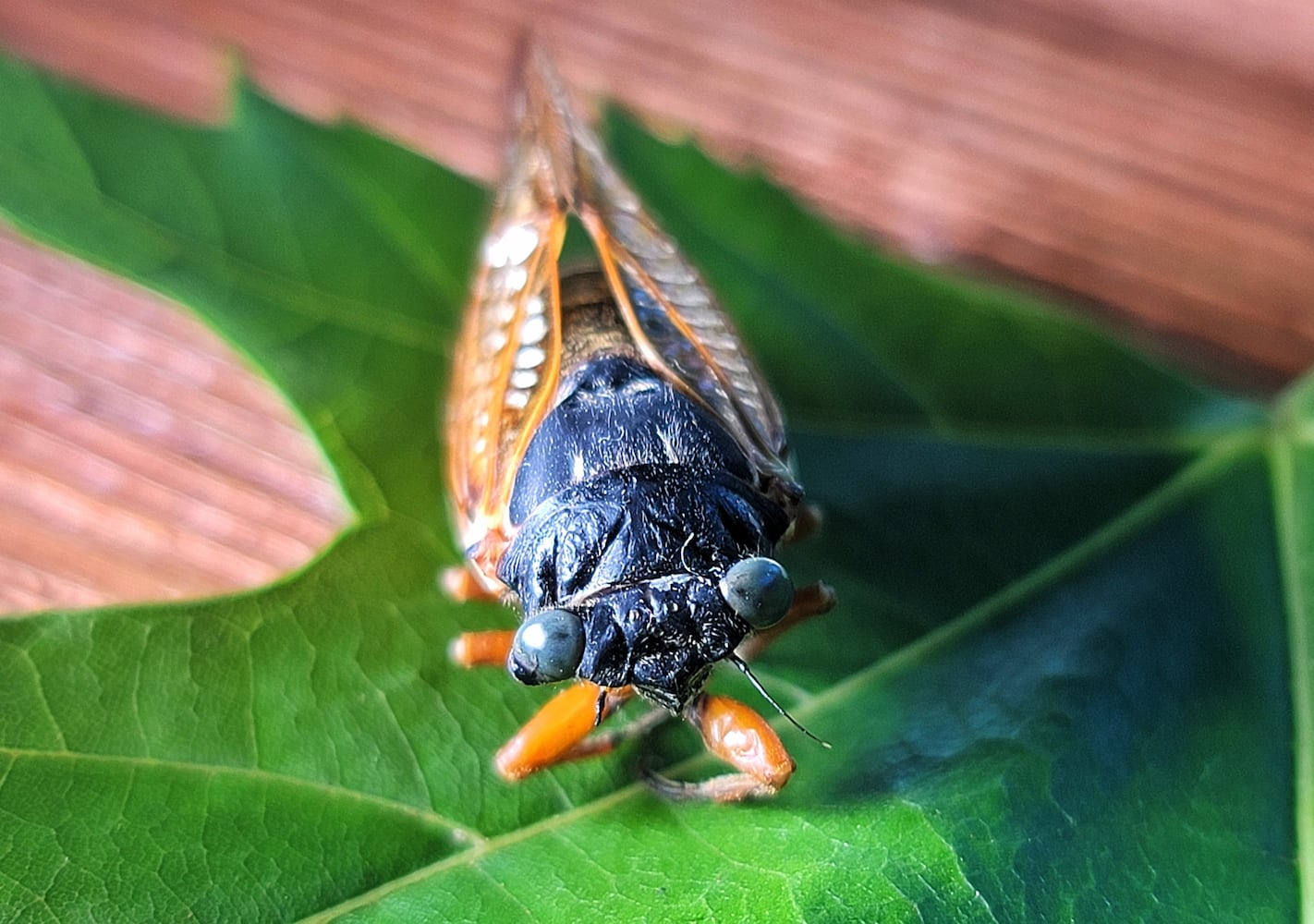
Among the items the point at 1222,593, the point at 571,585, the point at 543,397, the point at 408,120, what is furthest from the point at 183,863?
the point at 408,120

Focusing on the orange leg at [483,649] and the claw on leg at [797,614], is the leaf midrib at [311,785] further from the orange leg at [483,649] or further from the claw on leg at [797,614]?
the claw on leg at [797,614]

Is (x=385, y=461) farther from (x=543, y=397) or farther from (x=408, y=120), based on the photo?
(x=408, y=120)

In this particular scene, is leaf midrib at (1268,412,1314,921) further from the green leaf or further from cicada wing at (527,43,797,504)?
cicada wing at (527,43,797,504)

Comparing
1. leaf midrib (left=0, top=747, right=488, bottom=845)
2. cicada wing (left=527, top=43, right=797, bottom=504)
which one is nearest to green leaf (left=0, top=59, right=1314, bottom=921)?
leaf midrib (left=0, top=747, right=488, bottom=845)

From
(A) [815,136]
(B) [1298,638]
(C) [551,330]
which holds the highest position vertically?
(A) [815,136]

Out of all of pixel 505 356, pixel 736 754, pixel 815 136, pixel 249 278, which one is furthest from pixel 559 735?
pixel 815 136

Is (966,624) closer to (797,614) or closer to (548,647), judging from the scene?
(797,614)

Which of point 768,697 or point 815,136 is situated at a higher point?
point 815,136

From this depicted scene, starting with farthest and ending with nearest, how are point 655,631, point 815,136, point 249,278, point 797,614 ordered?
point 815,136 < point 249,278 < point 797,614 < point 655,631
